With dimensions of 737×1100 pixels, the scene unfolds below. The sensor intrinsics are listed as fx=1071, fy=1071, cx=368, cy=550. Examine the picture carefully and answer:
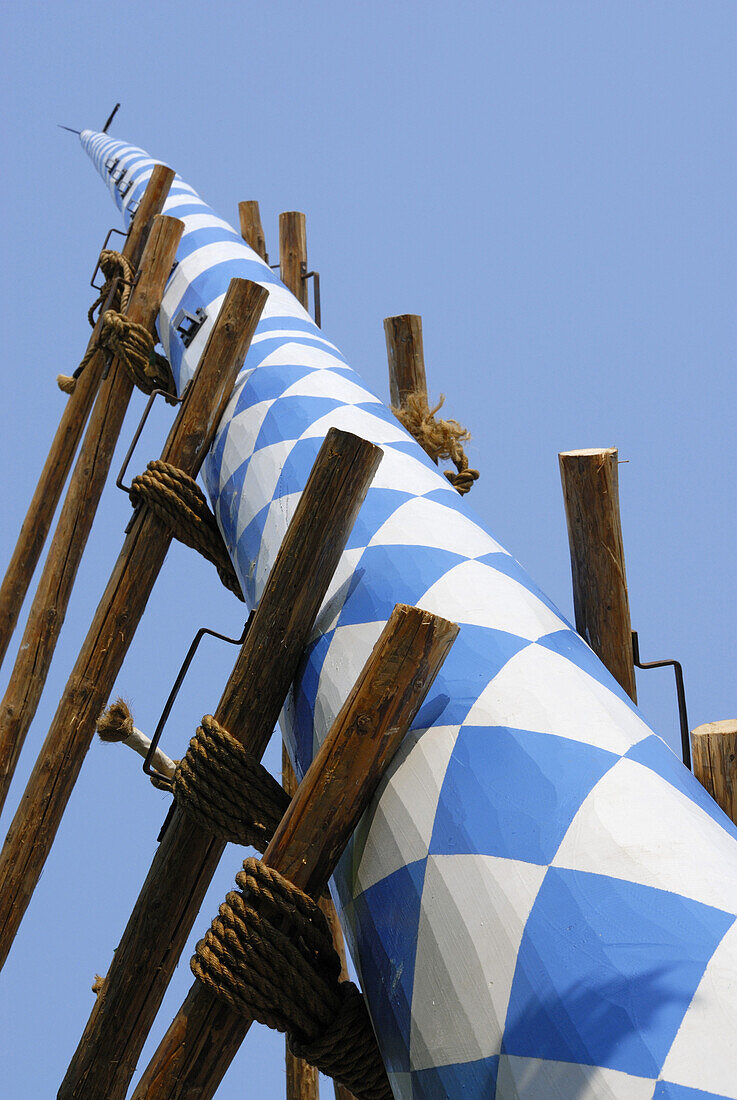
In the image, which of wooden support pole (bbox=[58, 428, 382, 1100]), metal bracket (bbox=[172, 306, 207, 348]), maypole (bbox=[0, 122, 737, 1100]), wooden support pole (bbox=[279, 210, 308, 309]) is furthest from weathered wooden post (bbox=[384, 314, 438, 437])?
wooden support pole (bbox=[58, 428, 382, 1100])

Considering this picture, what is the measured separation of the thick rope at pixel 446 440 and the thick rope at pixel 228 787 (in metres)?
1.62

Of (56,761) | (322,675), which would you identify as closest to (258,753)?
(322,675)

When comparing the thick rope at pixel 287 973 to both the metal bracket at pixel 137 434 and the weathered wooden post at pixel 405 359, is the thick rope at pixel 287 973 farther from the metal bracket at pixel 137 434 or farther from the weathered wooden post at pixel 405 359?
the weathered wooden post at pixel 405 359

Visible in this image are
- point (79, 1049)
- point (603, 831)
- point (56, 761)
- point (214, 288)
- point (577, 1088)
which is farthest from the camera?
point (214, 288)

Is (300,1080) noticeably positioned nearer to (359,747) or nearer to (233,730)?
(233,730)

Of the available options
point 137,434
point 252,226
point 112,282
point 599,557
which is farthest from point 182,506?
point 252,226

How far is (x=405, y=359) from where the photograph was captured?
12.1 ft

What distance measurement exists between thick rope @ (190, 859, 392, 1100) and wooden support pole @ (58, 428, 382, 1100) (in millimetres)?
408

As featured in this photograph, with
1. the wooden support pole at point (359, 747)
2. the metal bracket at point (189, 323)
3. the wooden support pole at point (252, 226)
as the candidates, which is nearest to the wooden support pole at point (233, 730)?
the wooden support pole at point (359, 747)

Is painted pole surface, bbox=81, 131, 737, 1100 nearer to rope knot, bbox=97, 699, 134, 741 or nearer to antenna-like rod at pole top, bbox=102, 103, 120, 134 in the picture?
rope knot, bbox=97, 699, 134, 741

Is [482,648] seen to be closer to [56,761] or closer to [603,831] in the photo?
[603,831]

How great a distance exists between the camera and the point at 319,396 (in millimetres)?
2502

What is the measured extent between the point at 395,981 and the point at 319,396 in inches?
57.4

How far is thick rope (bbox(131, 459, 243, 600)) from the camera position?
2588 mm
